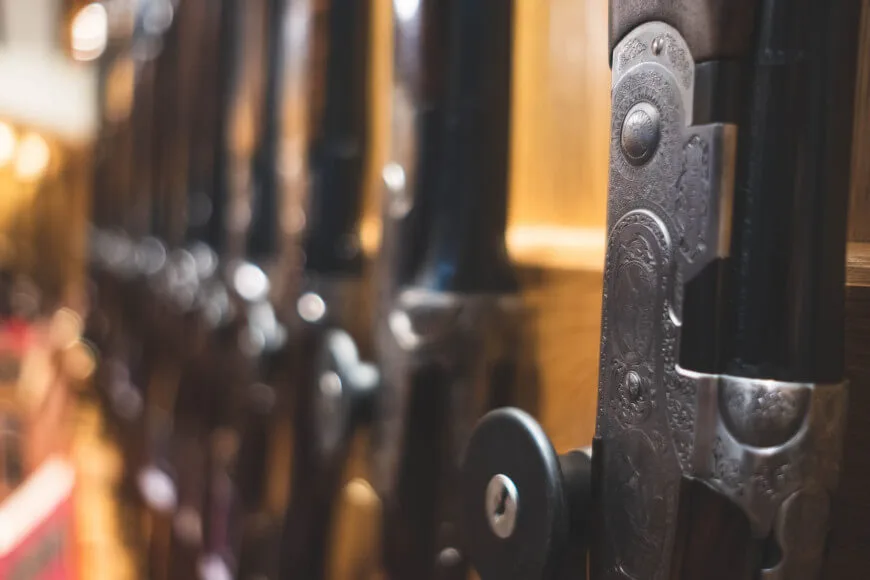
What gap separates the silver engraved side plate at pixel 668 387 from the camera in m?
0.26

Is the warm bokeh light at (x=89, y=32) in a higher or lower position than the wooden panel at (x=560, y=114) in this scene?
higher

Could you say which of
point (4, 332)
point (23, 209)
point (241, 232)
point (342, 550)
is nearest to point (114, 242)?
point (4, 332)

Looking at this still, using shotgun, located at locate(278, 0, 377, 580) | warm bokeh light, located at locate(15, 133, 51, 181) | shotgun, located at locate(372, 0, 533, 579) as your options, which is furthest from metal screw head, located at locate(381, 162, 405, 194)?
warm bokeh light, located at locate(15, 133, 51, 181)

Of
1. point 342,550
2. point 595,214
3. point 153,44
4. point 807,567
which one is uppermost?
point 153,44

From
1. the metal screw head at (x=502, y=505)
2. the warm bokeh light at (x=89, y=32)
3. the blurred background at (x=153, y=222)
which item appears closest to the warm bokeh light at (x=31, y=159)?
the blurred background at (x=153, y=222)

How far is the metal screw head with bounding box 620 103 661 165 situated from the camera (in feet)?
0.97

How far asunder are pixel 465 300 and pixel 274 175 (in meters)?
0.41

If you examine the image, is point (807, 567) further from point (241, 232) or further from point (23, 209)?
point (23, 209)

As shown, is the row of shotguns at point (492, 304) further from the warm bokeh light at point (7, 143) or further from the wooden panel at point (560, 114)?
the warm bokeh light at point (7, 143)

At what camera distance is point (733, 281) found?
0.27 m

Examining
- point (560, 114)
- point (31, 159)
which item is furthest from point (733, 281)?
point (31, 159)

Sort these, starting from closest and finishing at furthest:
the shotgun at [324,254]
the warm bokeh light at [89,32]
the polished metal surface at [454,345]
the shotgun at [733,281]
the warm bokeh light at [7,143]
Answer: the shotgun at [733,281], the polished metal surface at [454,345], the shotgun at [324,254], the warm bokeh light at [89,32], the warm bokeh light at [7,143]

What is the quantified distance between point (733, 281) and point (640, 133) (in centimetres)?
7

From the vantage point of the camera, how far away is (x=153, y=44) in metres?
1.34
